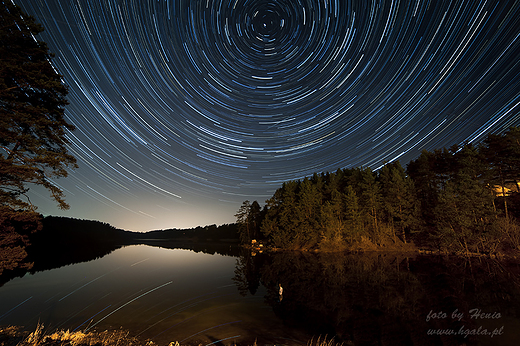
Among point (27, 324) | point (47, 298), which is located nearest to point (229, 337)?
point (27, 324)

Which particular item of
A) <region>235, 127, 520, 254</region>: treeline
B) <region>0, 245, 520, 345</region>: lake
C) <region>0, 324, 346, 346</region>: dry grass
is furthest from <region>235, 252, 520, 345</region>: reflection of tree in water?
<region>235, 127, 520, 254</region>: treeline

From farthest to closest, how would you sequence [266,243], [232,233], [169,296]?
1. [232,233]
2. [266,243]
3. [169,296]

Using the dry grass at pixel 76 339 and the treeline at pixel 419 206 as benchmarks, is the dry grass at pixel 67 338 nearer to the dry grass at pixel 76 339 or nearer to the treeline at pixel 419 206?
the dry grass at pixel 76 339

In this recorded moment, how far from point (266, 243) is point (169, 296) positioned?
45520 millimetres

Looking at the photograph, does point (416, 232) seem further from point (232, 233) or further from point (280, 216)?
point (232, 233)

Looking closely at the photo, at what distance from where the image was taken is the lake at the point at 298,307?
10.7 metres

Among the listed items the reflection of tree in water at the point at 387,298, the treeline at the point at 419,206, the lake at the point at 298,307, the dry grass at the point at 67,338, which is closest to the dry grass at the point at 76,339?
the dry grass at the point at 67,338

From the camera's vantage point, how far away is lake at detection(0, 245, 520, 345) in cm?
1071

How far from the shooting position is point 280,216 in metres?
54.6

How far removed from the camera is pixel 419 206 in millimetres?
42094

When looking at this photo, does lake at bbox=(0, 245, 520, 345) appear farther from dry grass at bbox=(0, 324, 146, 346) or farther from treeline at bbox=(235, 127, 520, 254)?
treeline at bbox=(235, 127, 520, 254)

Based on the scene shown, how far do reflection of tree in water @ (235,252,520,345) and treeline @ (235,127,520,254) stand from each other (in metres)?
7.81

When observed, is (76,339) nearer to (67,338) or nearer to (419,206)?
(67,338)

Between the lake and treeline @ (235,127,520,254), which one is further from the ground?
treeline @ (235,127,520,254)
